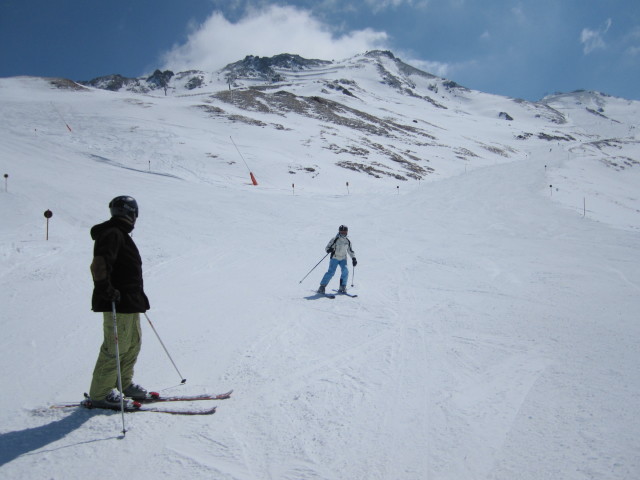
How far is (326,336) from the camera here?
6.53 m

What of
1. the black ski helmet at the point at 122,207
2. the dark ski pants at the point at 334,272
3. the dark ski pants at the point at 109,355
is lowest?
the dark ski pants at the point at 109,355

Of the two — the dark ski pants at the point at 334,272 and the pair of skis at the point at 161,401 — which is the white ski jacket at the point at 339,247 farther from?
the pair of skis at the point at 161,401

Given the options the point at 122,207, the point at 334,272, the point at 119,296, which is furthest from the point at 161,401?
the point at 334,272

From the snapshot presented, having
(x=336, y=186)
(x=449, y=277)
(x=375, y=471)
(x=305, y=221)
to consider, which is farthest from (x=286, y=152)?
(x=375, y=471)

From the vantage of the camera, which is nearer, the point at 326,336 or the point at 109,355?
the point at 109,355

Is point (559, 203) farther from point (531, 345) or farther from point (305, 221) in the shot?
point (531, 345)

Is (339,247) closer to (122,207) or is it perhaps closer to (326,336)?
(326,336)

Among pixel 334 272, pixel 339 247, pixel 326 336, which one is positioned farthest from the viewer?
pixel 339 247

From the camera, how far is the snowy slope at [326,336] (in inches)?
138

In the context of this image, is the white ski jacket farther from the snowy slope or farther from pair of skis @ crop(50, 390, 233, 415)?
pair of skis @ crop(50, 390, 233, 415)

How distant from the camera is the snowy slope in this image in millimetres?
3508

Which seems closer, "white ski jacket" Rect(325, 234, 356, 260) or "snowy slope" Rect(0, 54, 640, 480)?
"snowy slope" Rect(0, 54, 640, 480)

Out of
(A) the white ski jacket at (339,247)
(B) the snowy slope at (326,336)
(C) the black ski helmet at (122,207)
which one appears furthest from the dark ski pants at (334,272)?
(C) the black ski helmet at (122,207)

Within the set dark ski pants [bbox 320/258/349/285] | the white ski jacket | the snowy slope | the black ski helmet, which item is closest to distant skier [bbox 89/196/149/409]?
the black ski helmet
